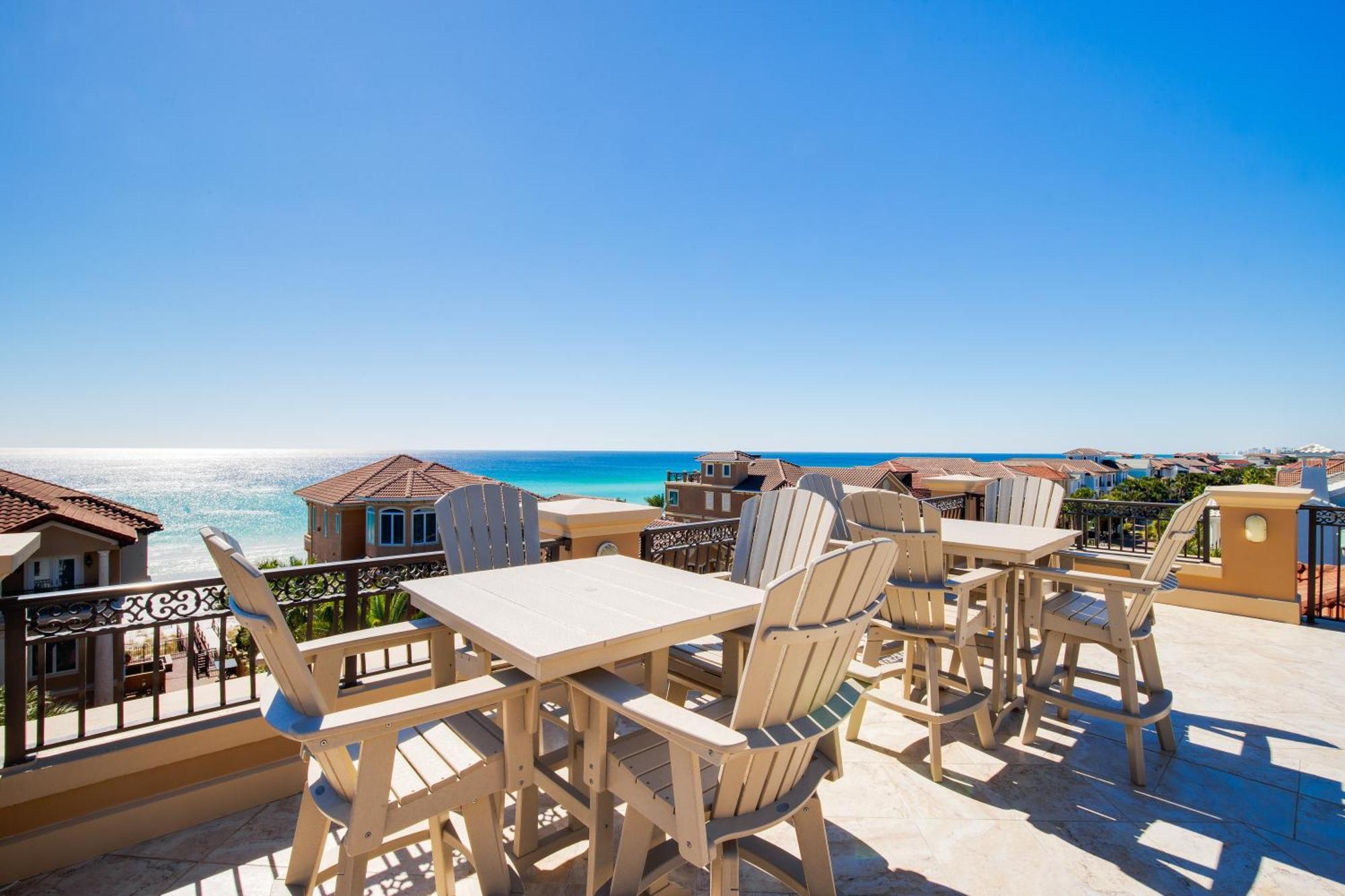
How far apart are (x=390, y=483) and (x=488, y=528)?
1678cm

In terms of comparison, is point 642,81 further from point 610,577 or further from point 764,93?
point 610,577

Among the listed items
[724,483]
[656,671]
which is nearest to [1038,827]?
[656,671]

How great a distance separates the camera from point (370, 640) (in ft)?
5.78

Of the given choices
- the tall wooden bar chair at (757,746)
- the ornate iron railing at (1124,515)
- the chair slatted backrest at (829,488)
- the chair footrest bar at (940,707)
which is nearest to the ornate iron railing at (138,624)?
the tall wooden bar chair at (757,746)

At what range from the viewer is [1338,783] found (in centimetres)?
230

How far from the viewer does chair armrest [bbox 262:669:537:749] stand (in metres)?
1.12

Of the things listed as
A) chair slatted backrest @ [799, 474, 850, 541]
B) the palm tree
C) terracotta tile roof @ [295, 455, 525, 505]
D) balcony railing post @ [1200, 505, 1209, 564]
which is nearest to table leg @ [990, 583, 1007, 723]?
chair slatted backrest @ [799, 474, 850, 541]

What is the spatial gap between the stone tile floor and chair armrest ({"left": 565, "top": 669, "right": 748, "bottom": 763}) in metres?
0.90

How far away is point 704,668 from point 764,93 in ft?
25.7

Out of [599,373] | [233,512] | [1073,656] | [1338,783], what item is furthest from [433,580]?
[233,512]

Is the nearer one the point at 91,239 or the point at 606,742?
the point at 606,742

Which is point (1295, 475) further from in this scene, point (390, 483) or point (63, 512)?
point (63, 512)

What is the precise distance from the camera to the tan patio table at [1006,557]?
8.58 ft

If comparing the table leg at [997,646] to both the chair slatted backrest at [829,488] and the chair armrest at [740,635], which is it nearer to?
the chair slatted backrest at [829,488]
